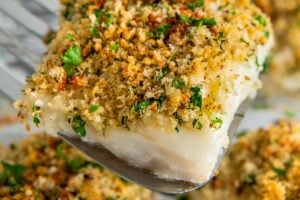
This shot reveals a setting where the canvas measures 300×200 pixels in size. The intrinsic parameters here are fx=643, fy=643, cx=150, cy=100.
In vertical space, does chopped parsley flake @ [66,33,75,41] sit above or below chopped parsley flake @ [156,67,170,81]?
above

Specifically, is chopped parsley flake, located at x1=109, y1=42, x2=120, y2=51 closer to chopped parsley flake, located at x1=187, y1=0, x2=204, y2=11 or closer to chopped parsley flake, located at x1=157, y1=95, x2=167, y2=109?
chopped parsley flake, located at x1=157, y1=95, x2=167, y2=109

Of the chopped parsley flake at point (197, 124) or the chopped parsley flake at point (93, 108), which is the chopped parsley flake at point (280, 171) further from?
the chopped parsley flake at point (93, 108)

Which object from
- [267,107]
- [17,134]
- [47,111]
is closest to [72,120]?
[47,111]

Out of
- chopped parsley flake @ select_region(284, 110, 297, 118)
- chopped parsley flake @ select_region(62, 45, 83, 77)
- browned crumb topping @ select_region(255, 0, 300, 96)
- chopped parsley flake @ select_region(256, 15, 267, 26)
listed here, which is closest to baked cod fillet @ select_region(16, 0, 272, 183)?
chopped parsley flake @ select_region(62, 45, 83, 77)

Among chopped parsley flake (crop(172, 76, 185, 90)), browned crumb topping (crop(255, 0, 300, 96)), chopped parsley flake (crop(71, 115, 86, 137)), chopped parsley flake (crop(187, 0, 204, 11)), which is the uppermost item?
chopped parsley flake (crop(187, 0, 204, 11))

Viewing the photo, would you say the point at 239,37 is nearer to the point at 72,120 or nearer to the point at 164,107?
the point at 164,107

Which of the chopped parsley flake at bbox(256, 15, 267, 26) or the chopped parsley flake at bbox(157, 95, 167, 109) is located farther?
the chopped parsley flake at bbox(256, 15, 267, 26)

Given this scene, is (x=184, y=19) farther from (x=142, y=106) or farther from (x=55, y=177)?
(x=55, y=177)

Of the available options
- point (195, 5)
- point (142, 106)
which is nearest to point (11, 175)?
point (142, 106)
